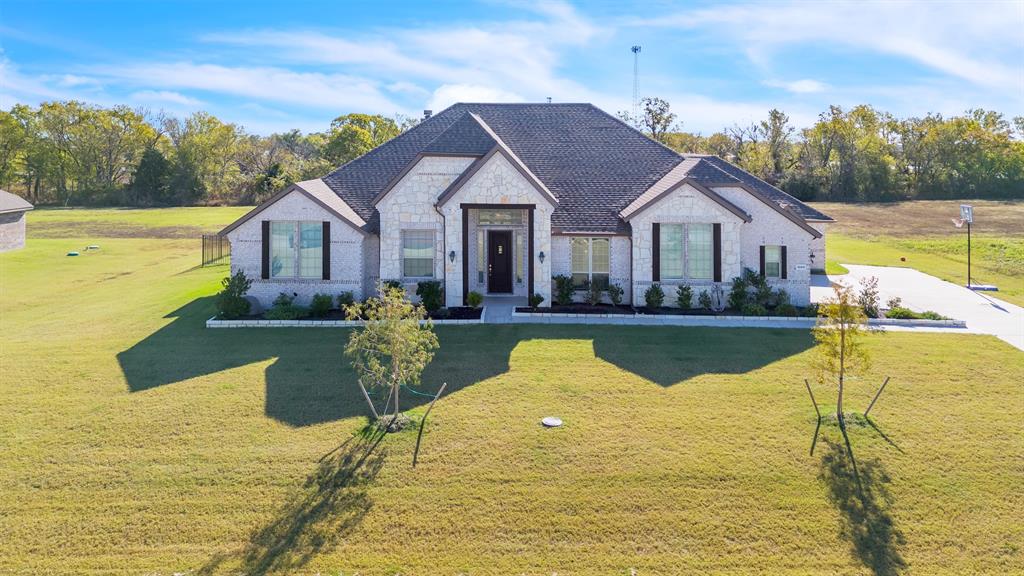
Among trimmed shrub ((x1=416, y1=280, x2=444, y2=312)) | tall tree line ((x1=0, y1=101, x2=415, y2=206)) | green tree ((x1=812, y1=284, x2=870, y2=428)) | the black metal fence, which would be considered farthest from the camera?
tall tree line ((x1=0, y1=101, x2=415, y2=206))

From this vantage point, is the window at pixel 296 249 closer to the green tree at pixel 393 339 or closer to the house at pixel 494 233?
the house at pixel 494 233

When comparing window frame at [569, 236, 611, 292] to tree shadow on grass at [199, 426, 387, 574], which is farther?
window frame at [569, 236, 611, 292]

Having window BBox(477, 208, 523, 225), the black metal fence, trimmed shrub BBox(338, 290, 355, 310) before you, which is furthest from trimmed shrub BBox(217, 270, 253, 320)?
the black metal fence

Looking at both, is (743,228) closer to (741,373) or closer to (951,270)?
(741,373)

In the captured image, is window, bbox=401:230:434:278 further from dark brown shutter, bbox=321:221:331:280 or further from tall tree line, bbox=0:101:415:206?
tall tree line, bbox=0:101:415:206

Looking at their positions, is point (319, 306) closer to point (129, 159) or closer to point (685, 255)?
point (685, 255)

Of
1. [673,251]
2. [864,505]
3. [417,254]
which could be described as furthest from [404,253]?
[864,505]
